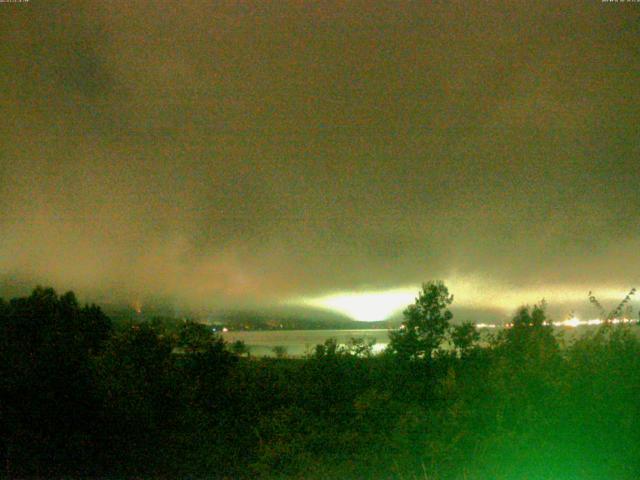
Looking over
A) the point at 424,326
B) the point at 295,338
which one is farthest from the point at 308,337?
the point at 424,326

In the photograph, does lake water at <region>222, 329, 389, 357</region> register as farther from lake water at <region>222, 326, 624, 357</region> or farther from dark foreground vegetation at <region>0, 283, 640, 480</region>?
dark foreground vegetation at <region>0, 283, 640, 480</region>

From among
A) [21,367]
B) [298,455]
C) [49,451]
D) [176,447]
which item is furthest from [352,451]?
[21,367]

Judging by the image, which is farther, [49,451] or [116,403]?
[116,403]

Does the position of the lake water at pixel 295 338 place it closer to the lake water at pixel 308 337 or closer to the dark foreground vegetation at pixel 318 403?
the lake water at pixel 308 337

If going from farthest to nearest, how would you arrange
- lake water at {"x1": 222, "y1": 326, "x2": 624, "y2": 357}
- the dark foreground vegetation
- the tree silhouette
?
the tree silhouette, lake water at {"x1": 222, "y1": 326, "x2": 624, "y2": 357}, the dark foreground vegetation

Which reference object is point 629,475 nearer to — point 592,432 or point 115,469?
point 592,432

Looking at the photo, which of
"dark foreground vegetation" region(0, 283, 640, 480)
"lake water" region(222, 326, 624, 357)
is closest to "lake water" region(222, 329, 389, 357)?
"lake water" region(222, 326, 624, 357)

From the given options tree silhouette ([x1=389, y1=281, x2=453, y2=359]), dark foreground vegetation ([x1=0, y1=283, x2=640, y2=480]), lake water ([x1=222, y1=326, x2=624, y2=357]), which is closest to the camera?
dark foreground vegetation ([x1=0, y1=283, x2=640, y2=480])
